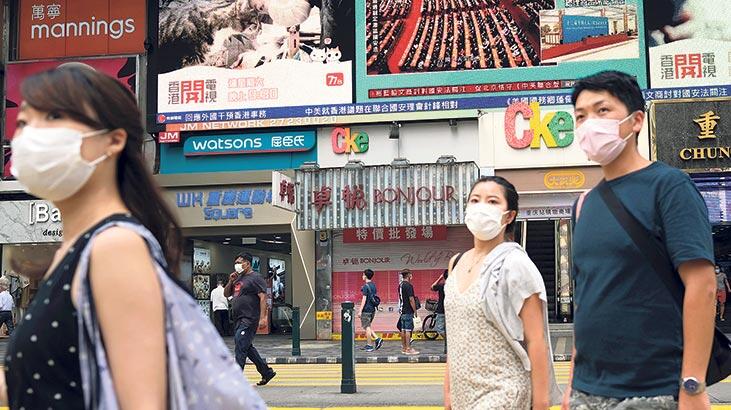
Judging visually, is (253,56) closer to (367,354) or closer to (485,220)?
(367,354)

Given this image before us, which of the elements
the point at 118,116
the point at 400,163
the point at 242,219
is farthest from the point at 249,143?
the point at 118,116

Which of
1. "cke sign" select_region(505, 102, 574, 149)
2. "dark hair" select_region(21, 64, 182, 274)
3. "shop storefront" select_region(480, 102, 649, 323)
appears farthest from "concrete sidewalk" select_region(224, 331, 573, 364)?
"dark hair" select_region(21, 64, 182, 274)

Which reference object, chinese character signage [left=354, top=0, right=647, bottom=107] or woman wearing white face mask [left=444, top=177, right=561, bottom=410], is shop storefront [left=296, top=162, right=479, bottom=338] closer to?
chinese character signage [left=354, top=0, right=647, bottom=107]

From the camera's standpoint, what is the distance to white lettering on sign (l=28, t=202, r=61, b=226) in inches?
1104

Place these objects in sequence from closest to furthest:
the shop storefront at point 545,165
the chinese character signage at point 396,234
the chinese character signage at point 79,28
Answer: the shop storefront at point 545,165, the chinese character signage at point 396,234, the chinese character signage at point 79,28

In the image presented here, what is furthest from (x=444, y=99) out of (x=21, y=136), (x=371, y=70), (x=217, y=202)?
(x=21, y=136)

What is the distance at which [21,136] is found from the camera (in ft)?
6.97

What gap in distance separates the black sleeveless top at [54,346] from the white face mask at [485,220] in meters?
2.95

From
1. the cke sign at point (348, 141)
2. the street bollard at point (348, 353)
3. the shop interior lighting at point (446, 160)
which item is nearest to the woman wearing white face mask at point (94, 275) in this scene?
the street bollard at point (348, 353)

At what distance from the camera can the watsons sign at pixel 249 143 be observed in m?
26.9

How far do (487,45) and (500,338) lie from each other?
22508 mm

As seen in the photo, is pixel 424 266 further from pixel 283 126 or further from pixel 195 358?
pixel 195 358

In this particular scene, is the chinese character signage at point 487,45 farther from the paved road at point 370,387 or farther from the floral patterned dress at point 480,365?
the floral patterned dress at point 480,365

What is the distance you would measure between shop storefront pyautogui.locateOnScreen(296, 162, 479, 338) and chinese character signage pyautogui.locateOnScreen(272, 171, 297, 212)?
0.74 ft
